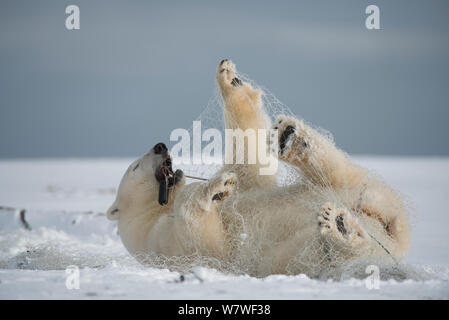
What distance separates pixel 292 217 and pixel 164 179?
1.36 meters

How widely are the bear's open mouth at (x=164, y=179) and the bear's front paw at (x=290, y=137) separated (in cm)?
121

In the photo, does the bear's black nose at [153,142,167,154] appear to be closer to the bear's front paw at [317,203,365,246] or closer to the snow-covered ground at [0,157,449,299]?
the snow-covered ground at [0,157,449,299]

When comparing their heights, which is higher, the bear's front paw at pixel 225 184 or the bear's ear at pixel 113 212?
the bear's front paw at pixel 225 184

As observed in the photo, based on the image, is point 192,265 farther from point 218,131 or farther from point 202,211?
point 218,131

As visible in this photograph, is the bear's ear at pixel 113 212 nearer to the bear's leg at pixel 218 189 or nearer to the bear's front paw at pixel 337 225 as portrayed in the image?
the bear's leg at pixel 218 189

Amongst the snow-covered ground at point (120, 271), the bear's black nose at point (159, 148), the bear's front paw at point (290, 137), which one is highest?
the bear's front paw at point (290, 137)

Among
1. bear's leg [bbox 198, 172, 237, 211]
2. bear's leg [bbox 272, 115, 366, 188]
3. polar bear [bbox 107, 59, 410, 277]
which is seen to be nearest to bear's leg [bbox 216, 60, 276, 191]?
polar bear [bbox 107, 59, 410, 277]

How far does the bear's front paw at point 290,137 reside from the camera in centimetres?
445

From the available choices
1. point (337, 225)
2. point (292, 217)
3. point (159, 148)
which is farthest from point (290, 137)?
point (159, 148)

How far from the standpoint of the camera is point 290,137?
4.45 metres

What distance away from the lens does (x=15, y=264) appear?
5.71 metres

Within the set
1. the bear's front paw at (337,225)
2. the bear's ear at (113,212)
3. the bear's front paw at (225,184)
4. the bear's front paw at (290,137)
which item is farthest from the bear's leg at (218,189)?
the bear's ear at (113,212)

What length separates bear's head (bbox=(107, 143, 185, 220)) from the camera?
17.3 feet
